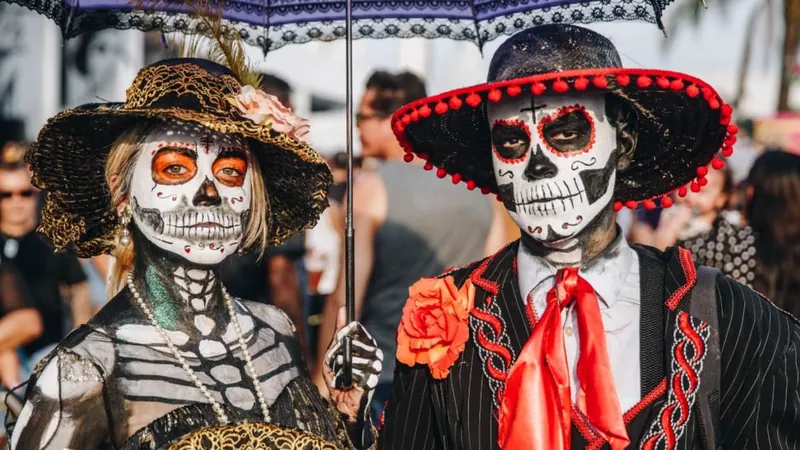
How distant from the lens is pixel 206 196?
335cm

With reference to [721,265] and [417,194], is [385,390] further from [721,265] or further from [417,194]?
[721,265]

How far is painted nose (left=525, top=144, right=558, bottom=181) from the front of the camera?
3.30 m

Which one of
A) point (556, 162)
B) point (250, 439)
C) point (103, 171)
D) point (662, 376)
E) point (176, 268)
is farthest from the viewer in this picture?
point (103, 171)

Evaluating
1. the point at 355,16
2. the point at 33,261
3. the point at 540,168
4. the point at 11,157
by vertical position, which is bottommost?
the point at 33,261

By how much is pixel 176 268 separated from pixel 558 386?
3.66 feet

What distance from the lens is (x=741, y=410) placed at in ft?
10.5

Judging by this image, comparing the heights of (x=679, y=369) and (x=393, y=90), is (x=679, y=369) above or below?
below

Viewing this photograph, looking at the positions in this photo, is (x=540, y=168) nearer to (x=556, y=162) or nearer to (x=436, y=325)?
(x=556, y=162)

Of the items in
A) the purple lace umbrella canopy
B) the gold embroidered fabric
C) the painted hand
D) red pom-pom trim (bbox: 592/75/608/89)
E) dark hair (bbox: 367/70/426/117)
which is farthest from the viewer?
dark hair (bbox: 367/70/426/117)

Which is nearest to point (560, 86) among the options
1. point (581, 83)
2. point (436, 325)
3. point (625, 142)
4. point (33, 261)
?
point (581, 83)

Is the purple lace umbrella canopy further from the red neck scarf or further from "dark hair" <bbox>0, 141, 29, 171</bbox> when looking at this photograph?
"dark hair" <bbox>0, 141, 29, 171</bbox>

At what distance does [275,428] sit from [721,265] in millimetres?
3119

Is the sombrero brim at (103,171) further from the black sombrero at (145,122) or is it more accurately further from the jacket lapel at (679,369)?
the jacket lapel at (679,369)

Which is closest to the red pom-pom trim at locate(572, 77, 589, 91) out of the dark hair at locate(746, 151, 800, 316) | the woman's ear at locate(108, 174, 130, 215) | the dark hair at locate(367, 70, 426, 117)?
the woman's ear at locate(108, 174, 130, 215)
